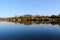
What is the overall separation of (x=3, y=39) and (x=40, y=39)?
2.83m

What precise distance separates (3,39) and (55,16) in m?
49.9

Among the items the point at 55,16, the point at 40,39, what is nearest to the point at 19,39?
the point at 40,39

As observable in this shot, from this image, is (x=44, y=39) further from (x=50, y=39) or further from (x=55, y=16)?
(x=55, y=16)

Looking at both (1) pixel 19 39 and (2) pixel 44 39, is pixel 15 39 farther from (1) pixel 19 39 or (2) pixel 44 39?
(2) pixel 44 39

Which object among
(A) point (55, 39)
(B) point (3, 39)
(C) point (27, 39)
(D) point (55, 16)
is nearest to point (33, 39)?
(C) point (27, 39)

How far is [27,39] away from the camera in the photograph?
8414mm

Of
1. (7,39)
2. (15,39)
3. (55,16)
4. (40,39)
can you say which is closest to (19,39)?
(15,39)

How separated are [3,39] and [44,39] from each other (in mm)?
3143

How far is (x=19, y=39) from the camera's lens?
8352 millimetres

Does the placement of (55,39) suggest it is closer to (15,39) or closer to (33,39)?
(33,39)

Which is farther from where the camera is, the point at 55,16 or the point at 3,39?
the point at 55,16

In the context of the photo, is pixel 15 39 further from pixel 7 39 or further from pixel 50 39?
pixel 50 39

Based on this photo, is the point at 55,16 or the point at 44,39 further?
the point at 55,16

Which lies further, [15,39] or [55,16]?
[55,16]
